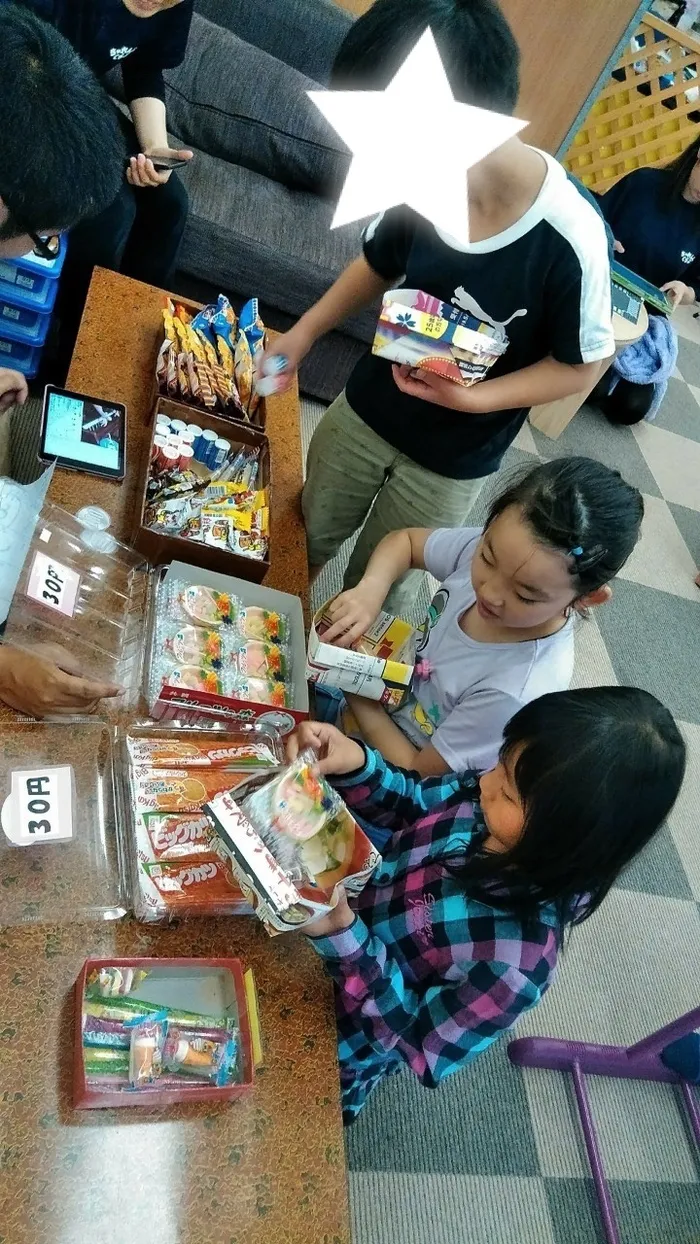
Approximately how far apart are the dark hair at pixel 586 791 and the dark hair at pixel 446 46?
2.59 ft

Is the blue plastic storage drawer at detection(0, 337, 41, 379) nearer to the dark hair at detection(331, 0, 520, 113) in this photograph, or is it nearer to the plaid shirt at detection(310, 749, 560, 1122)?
the dark hair at detection(331, 0, 520, 113)

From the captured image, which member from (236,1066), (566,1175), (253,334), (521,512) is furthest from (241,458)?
(566,1175)

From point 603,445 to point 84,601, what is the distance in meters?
3.21

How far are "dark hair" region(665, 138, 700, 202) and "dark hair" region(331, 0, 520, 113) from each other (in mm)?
3019

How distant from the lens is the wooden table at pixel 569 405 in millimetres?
3389

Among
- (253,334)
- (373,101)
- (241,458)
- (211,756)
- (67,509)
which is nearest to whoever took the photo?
(373,101)

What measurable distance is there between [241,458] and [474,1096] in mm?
1461

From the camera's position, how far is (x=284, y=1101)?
0.92m

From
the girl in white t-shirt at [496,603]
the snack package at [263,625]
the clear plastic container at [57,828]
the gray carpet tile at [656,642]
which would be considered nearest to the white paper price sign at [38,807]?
the clear plastic container at [57,828]

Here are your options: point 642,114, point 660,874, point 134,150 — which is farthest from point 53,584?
point 642,114

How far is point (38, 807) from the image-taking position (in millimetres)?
1008

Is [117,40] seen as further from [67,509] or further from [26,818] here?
[26,818]

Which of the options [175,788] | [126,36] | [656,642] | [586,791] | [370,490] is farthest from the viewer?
[656,642]

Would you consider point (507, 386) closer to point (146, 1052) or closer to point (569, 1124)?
point (146, 1052)
